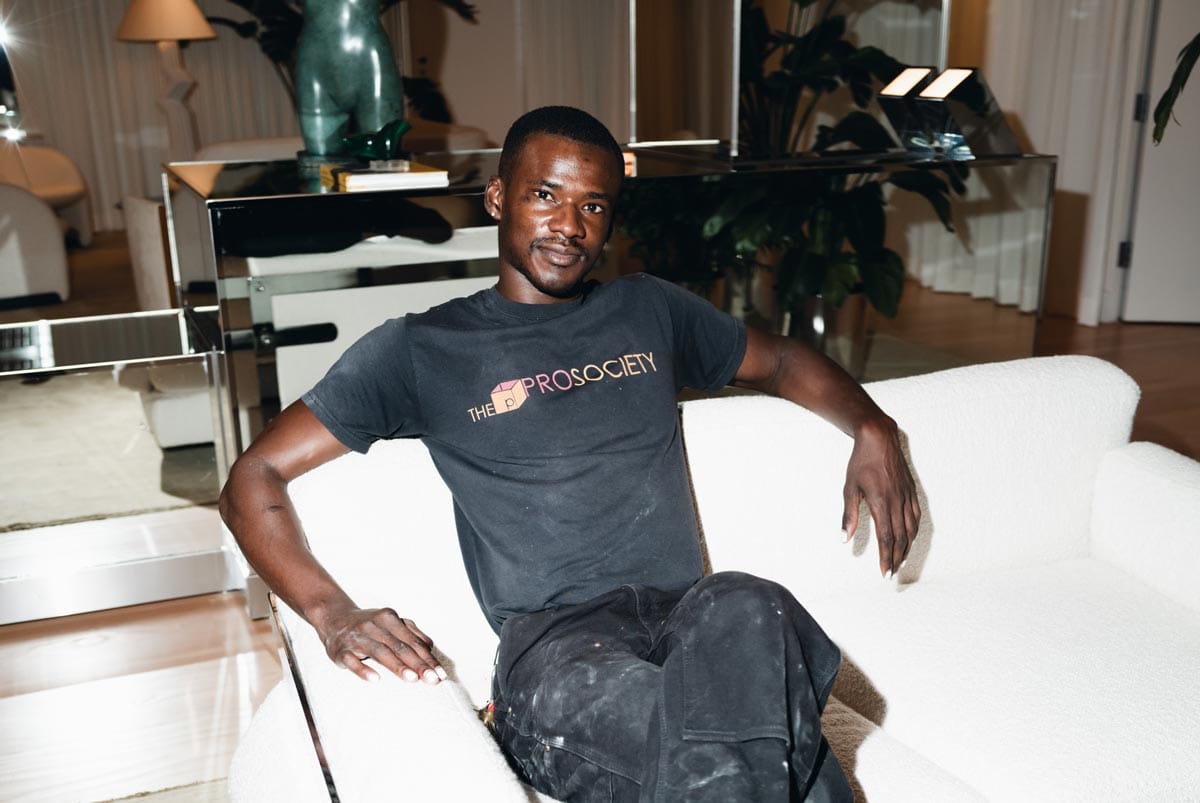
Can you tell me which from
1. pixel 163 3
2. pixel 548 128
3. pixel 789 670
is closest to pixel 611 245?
pixel 548 128

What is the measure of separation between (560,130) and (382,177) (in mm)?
929

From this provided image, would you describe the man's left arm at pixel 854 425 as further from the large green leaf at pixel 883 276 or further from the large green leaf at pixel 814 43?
the large green leaf at pixel 814 43

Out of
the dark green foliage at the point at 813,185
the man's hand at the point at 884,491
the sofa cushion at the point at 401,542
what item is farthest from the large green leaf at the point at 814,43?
the sofa cushion at the point at 401,542

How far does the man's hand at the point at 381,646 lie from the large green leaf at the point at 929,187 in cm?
207

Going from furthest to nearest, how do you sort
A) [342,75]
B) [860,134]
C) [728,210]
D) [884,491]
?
[860,134]
[728,210]
[342,75]
[884,491]

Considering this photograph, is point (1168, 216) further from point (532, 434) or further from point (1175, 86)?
point (532, 434)

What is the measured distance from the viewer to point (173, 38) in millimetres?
5547

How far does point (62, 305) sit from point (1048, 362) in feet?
12.7

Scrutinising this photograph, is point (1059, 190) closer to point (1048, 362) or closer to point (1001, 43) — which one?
point (1001, 43)

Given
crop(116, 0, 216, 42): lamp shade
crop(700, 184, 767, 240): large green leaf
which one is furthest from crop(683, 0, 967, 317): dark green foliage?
crop(116, 0, 216, 42): lamp shade

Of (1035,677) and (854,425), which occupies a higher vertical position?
(854,425)

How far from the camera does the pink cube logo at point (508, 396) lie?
1.44m

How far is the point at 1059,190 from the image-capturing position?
4961 millimetres

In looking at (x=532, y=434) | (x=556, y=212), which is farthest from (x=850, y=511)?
(x=556, y=212)
